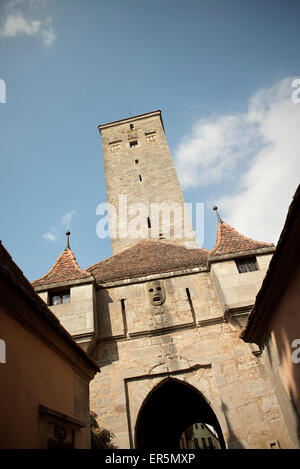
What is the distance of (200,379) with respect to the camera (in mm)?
8523

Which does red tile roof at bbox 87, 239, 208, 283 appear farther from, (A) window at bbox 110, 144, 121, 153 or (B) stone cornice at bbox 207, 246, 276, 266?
(A) window at bbox 110, 144, 121, 153

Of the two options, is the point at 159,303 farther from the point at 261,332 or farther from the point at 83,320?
the point at 261,332

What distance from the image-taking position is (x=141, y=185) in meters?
18.9

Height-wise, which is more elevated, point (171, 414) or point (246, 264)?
point (246, 264)

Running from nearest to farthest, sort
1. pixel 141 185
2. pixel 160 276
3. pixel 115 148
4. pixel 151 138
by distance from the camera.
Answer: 1. pixel 160 276
2. pixel 141 185
3. pixel 115 148
4. pixel 151 138

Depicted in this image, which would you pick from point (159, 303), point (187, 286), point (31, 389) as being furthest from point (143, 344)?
point (31, 389)

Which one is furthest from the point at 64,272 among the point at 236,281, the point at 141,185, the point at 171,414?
the point at 141,185

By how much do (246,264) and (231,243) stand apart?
37.4 inches

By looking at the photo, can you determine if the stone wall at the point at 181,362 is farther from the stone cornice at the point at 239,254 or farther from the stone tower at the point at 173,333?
the stone cornice at the point at 239,254

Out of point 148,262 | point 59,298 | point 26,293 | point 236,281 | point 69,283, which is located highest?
point 148,262

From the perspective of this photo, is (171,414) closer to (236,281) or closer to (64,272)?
(236,281)

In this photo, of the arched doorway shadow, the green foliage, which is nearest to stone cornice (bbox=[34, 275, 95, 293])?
the green foliage

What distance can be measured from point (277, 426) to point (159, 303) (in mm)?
4157

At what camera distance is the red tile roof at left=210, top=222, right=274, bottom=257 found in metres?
9.80
